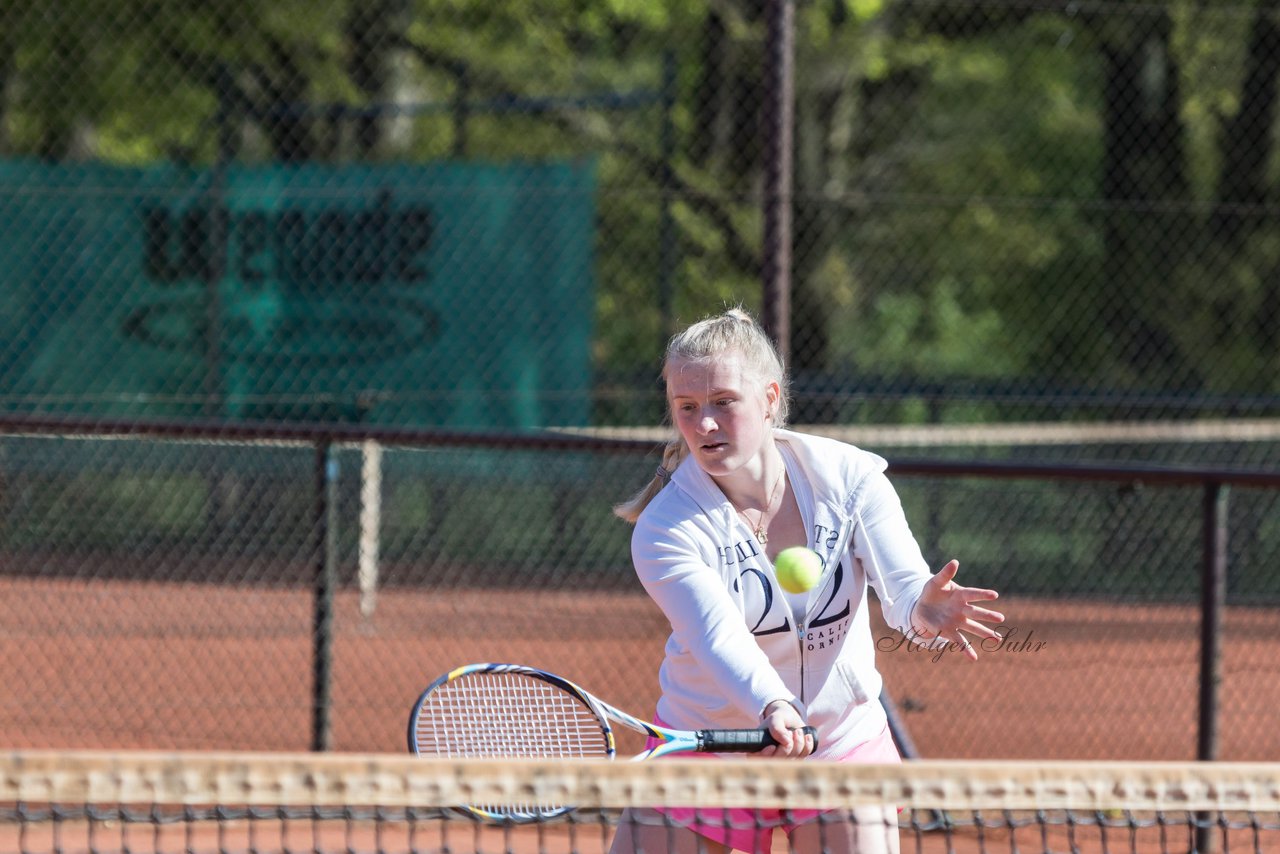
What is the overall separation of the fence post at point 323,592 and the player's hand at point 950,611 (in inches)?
120

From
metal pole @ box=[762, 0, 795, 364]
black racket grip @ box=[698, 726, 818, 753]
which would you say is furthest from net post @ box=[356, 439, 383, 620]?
black racket grip @ box=[698, 726, 818, 753]

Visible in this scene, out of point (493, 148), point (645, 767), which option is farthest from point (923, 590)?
point (493, 148)

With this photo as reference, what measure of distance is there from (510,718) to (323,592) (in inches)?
94.3

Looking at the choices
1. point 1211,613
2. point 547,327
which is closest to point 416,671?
point 547,327

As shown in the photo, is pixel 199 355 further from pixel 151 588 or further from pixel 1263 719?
pixel 1263 719

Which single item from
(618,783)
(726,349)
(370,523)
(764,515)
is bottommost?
(618,783)

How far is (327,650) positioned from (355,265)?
487 centimetres

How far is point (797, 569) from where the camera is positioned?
8.83ft

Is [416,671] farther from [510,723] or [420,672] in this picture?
[510,723]

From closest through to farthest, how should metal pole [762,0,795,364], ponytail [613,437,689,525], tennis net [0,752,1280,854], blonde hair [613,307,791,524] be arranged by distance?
tennis net [0,752,1280,854] → blonde hair [613,307,791,524] → ponytail [613,437,689,525] → metal pole [762,0,795,364]

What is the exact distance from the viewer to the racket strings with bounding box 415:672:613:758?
9.89 feet

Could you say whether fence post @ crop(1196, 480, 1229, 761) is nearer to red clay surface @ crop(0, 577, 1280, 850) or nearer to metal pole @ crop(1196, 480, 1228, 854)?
metal pole @ crop(1196, 480, 1228, 854)

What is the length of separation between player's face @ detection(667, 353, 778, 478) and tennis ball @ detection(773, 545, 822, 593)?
0.19 metres

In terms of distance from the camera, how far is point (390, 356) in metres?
9.66
